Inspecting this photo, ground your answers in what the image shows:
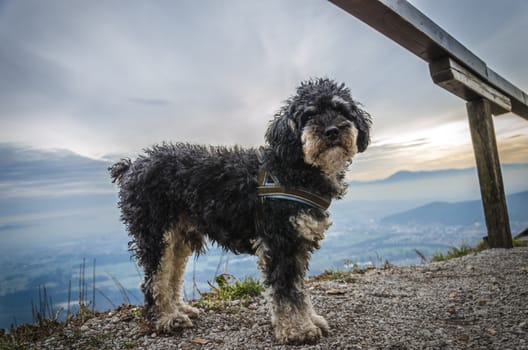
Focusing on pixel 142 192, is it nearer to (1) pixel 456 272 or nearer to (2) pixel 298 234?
(2) pixel 298 234

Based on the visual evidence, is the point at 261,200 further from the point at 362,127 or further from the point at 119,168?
the point at 119,168

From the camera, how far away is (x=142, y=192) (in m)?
4.10

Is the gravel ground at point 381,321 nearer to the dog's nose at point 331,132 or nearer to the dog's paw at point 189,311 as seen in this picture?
the dog's paw at point 189,311

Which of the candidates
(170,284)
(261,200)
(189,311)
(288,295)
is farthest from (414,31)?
(189,311)

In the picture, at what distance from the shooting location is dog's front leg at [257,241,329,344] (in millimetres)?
3553

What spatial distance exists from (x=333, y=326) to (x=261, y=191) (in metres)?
1.65

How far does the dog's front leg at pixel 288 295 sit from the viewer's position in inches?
140

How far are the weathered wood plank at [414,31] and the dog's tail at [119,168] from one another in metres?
3.02

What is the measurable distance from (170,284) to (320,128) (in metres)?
2.51

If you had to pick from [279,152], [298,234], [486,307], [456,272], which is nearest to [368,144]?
[279,152]

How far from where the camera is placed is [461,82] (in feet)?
21.9

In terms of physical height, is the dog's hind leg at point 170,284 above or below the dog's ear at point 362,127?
below

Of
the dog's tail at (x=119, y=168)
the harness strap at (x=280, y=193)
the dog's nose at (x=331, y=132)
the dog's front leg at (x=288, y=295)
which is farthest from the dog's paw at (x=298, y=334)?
the dog's tail at (x=119, y=168)

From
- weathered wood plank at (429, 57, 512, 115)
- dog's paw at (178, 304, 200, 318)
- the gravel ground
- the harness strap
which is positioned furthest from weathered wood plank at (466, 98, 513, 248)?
dog's paw at (178, 304, 200, 318)
